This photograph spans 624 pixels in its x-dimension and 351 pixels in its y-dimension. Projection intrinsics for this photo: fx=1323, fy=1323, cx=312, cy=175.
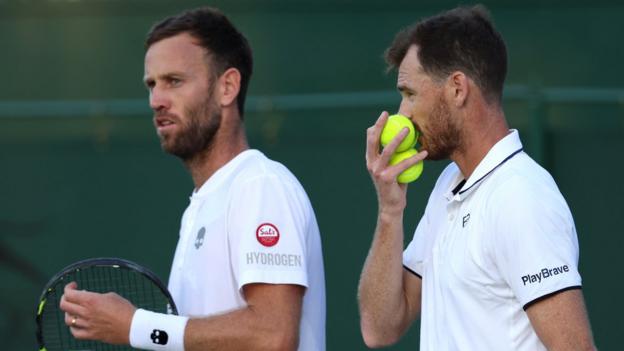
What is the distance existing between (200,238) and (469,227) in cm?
91

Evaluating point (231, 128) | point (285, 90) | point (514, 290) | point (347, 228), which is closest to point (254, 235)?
point (231, 128)

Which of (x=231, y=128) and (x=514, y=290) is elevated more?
(x=231, y=128)

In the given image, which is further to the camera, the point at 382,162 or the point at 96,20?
the point at 96,20

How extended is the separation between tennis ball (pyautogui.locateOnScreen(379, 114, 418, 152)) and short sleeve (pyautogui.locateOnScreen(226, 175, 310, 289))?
15.7 inches

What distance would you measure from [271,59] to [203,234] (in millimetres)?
3225

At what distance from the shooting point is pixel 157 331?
3703 millimetres

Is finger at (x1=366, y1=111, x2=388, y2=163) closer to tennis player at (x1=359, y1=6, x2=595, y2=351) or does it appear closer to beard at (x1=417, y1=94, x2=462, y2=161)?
tennis player at (x1=359, y1=6, x2=595, y2=351)

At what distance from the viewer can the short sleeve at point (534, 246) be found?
3156 mm

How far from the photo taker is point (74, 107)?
6.80 m

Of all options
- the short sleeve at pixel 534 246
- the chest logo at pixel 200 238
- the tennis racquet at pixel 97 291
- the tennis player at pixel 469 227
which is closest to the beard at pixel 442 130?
the tennis player at pixel 469 227

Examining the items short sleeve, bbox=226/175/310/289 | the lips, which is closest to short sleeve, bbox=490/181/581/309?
short sleeve, bbox=226/175/310/289

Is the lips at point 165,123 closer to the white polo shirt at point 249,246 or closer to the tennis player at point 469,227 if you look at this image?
the white polo shirt at point 249,246

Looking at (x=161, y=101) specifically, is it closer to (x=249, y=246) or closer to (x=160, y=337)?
(x=249, y=246)

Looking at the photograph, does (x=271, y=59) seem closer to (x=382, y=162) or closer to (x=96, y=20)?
(x=96, y=20)
